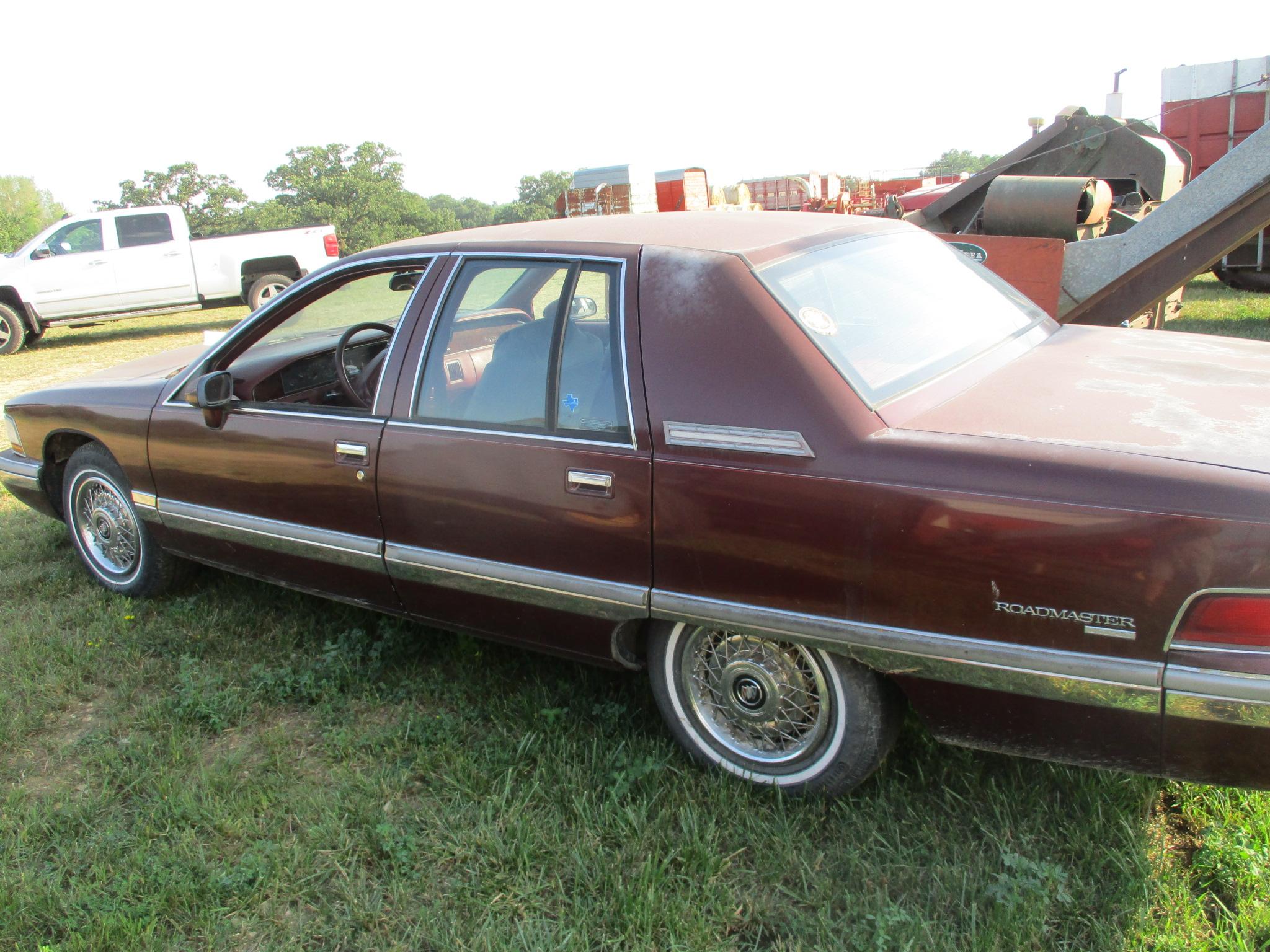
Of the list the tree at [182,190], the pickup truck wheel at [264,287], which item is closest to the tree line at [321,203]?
the tree at [182,190]

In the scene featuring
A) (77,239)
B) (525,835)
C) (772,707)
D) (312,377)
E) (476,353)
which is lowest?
(525,835)

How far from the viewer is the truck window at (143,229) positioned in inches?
579

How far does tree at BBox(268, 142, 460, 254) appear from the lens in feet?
132

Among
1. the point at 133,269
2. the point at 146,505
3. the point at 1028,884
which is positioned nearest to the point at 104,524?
the point at 146,505

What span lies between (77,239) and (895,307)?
1512 cm

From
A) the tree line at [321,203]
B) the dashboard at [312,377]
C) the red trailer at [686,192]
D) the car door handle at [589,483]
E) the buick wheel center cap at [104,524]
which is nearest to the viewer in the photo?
the car door handle at [589,483]

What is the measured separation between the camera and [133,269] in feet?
48.2

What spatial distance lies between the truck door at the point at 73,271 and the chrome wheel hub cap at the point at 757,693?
48.3 feet

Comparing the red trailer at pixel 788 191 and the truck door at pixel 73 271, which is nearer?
the truck door at pixel 73 271

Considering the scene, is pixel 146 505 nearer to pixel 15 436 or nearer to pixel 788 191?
pixel 15 436

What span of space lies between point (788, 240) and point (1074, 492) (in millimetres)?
1206

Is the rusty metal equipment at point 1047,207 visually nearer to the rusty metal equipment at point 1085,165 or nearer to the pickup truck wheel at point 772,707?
the rusty metal equipment at point 1085,165

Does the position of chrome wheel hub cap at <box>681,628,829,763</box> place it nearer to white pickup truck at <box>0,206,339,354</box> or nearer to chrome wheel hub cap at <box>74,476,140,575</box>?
chrome wheel hub cap at <box>74,476,140,575</box>

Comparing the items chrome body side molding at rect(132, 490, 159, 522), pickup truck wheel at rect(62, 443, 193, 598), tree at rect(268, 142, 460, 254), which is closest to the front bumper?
pickup truck wheel at rect(62, 443, 193, 598)
